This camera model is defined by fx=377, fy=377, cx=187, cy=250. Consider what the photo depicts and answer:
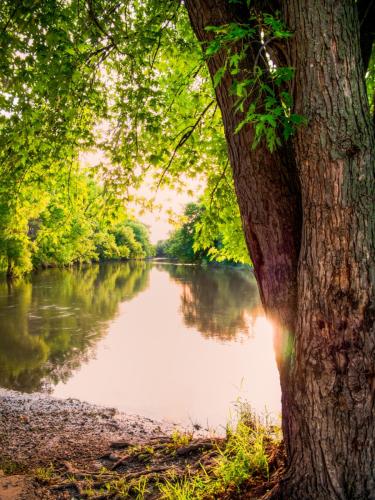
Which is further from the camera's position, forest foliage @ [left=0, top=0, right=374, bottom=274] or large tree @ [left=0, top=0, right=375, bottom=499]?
forest foliage @ [left=0, top=0, right=374, bottom=274]

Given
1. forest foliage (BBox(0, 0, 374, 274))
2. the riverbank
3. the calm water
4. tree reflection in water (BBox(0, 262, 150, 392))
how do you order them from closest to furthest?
the riverbank, forest foliage (BBox(0, 0, 374, 274)), the calm water, tree reflection in water (BBox(0, 262, 150, 392))

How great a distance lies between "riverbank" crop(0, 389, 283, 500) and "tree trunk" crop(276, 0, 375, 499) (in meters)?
1.07

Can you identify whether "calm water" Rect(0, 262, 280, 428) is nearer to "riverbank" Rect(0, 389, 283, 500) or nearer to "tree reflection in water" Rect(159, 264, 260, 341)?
"tree reflection in water" Rect(159, 264, 260, 341)

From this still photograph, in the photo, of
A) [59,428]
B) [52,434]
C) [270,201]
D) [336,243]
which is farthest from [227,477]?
[59,428]

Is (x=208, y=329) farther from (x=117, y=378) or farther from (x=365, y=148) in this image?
(x=365, y=148)

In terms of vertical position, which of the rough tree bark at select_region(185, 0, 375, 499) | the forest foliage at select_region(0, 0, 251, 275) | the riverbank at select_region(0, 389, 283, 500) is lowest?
the riverbank at select_region(0, 389, 283, 500)

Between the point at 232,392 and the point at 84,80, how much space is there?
27.9 feet

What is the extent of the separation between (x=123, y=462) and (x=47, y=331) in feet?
37.9

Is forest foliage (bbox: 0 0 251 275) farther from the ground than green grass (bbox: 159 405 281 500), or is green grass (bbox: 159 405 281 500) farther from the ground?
forest foliage (bbox: 0 0 251 275)

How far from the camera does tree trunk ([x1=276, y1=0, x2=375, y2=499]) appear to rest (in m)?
2.59

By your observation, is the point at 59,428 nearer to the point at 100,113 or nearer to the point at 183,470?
the point at 183,470

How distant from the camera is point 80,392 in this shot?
998 cm

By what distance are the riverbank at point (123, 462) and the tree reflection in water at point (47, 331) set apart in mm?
3590

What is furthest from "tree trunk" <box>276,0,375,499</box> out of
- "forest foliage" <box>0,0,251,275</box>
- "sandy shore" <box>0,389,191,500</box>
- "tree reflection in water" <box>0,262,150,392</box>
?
"tree reflection in water" <box>0,262,150,392</box>
